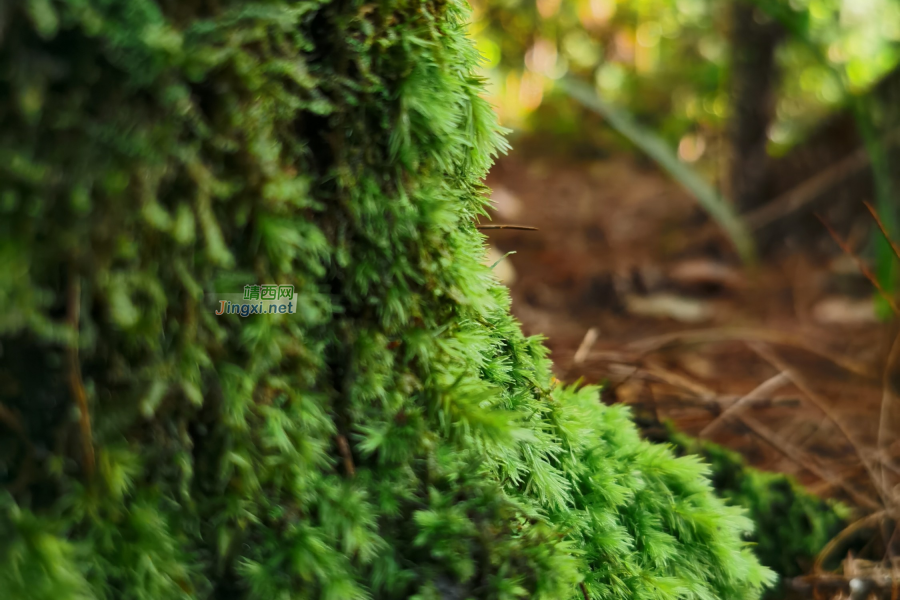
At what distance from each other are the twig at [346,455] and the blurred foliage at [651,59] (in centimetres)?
426

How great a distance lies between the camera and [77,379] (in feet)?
1.72

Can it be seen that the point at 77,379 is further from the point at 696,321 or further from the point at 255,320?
the point at 696,321

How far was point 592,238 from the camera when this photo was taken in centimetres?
431

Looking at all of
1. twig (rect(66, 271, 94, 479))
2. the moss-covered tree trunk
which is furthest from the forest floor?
twig (rect(66, 271, 94, 479))

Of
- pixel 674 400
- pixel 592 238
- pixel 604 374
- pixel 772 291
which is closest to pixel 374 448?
pixel 604 374

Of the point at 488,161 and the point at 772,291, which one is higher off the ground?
the point at 488,161

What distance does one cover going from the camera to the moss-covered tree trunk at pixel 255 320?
1.65 feet

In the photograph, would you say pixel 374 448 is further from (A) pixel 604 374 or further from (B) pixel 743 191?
(B) pixel 743 191

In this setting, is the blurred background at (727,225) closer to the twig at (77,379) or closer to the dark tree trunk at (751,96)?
the dark tree trunk at (751,96)

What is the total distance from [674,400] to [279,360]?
4.22ft

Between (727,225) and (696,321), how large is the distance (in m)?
0.63

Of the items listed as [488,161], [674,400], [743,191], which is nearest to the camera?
[488,161]

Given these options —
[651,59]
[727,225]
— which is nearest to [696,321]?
[727,225]

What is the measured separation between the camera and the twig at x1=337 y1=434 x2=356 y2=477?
0.64 meters
